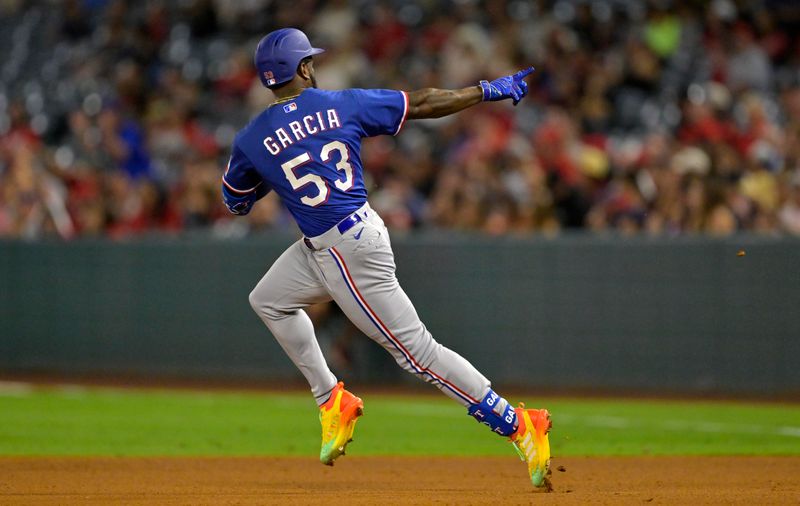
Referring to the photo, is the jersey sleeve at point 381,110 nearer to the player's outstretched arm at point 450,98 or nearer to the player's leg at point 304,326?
the player's outstretched arm at point 450,98

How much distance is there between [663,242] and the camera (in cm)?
1320

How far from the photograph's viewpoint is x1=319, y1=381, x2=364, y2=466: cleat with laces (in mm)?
6625

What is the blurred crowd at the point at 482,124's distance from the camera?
1329 cm

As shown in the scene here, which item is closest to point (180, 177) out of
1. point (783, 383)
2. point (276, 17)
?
point (276, 17)

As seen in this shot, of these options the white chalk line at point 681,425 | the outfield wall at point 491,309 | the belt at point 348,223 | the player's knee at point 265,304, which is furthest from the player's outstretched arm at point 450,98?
the outfield wall at point 491,309

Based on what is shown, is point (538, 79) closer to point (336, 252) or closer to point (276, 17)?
point (276, 17)

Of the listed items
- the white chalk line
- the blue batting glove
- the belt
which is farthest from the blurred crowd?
the belt

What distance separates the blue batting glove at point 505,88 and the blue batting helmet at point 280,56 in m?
0.93

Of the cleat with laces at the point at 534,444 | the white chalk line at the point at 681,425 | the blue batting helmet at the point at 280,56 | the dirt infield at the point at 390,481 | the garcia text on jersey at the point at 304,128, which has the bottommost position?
the white chalk line at the point at 681,425

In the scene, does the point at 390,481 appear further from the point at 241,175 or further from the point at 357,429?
the point at 357,429

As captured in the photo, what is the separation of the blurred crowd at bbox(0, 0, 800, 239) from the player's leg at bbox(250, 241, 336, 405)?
6754 mm

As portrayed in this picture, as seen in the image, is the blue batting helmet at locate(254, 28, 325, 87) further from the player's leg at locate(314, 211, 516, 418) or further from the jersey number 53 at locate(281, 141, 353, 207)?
the player's leg at locate(314, 211, 516, 418)

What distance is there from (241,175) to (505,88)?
4.57 feet

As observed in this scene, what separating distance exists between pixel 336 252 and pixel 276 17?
11.7 meters
